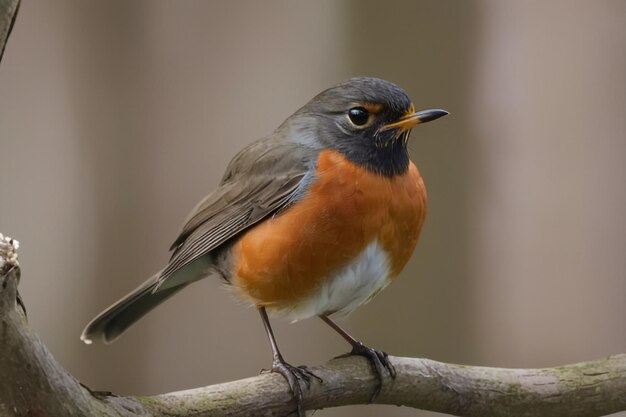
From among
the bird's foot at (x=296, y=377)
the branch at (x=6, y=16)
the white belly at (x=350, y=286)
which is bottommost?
the bird's foot at (x=296, y=377)

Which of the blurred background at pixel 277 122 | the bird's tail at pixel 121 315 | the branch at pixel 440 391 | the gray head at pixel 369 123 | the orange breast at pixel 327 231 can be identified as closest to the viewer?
the branch at pixel 440 391

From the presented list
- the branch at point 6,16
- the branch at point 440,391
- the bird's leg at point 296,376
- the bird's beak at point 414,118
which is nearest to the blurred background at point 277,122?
the bird's beak at point 414,118

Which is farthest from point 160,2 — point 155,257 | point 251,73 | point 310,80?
point 155,257

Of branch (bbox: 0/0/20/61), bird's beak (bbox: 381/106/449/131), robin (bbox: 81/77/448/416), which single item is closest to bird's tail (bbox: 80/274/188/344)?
robin (bbox: 81/77/448/416)

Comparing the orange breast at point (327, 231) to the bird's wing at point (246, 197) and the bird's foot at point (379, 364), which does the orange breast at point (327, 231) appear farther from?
the bird's foot at point (379, 364)

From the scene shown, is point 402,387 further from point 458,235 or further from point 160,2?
point 160,2

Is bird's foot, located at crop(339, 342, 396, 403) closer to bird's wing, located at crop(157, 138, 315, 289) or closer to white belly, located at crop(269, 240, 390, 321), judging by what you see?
white belly, located at crop(269, 240, 390, 321)
